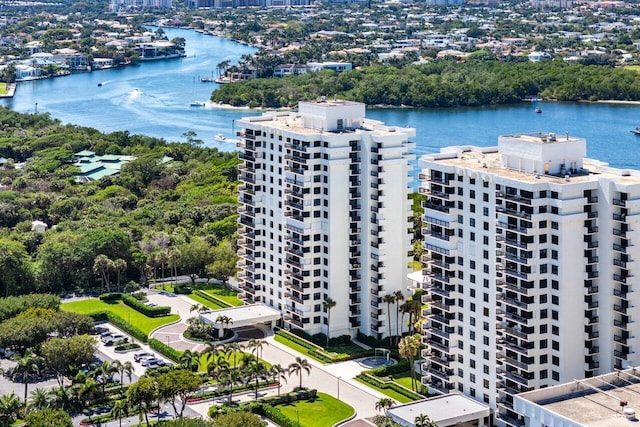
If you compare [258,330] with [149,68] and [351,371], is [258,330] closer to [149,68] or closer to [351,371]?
[351,371]

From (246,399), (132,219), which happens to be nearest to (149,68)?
(132,219)

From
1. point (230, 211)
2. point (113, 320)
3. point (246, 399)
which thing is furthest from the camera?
point (230, 211)

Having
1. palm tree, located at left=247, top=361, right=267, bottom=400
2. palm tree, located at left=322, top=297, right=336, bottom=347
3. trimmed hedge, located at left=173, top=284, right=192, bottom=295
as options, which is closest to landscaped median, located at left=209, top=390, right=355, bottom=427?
palm tree, located at left=247, top=361, right=267, bottom=400

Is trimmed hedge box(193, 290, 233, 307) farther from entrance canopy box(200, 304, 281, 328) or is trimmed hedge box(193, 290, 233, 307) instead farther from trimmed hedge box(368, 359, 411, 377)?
trimmed hedge box(368, 359, 411, 377)

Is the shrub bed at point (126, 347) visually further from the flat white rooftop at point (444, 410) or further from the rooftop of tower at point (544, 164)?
the rooftop of tower at point (544, 164)

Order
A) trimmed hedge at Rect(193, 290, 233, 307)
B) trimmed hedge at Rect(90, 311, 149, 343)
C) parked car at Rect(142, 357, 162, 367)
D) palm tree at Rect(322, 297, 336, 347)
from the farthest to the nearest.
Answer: trimmed hedge at Rect(193, 290, 233, 307) < trimmed hedge at Rect(90, 311, 149, 343) < palm tree at Rect(322, 297, 336, 347) < parked car at Rect(142, 357, 162, 367)
